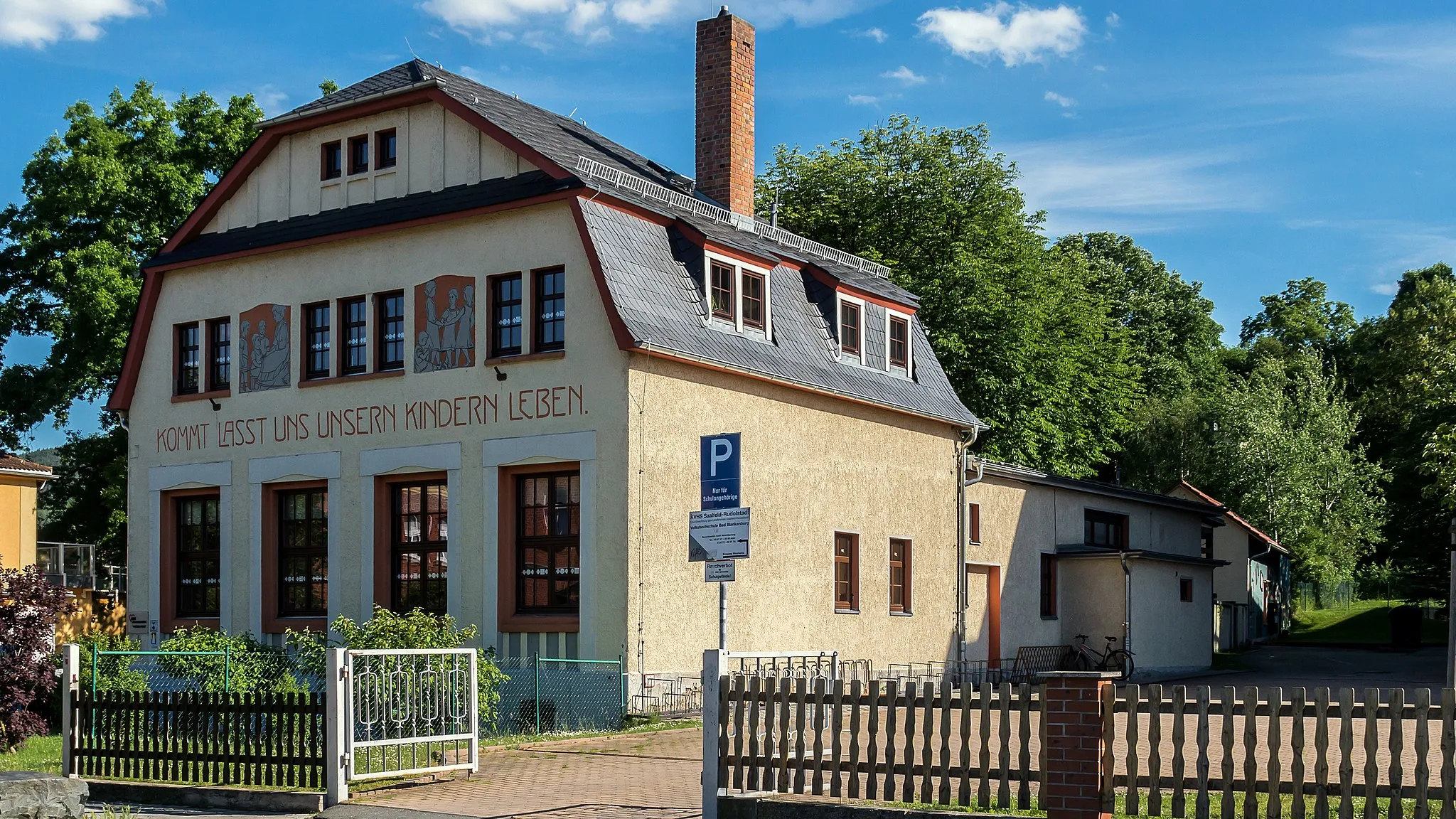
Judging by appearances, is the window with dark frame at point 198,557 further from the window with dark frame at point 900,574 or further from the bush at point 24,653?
the window with dark frame at point 900,574

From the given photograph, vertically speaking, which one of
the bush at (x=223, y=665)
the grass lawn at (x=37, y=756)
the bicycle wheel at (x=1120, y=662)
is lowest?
the bicycle wheel at (x=1120, y=662)

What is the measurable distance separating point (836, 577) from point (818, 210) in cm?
2261

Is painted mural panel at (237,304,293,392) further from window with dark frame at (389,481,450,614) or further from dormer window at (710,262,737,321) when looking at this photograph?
dormer window at (710,262,737,321)

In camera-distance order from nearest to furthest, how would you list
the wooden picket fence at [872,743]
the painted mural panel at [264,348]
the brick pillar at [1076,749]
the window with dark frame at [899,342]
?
the brick pillar at [1076,749] → the wooden picket fence at [872,743] → the painted mural panel at [264,348] → the window with dark frame at [899,342]

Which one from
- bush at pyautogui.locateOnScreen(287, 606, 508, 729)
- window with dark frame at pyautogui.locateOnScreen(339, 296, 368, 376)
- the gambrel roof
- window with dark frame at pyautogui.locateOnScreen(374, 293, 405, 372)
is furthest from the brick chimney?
bush at pyautogui.locateOnScreen(287, 606, 508, 729)

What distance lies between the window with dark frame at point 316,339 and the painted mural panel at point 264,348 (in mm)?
345

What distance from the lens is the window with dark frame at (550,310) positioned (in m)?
23.6

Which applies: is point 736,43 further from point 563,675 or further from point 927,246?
point 927,246

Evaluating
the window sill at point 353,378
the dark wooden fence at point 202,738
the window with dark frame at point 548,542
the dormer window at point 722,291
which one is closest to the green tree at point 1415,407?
the dormer window at point 722,291

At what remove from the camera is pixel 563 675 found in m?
22.4

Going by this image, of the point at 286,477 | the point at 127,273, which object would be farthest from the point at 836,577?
the point at 127,273

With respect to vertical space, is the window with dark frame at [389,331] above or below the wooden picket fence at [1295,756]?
above

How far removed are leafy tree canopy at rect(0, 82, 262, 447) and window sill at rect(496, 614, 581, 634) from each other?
19.2 m

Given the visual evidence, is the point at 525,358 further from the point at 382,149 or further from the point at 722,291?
the point at 382,149
